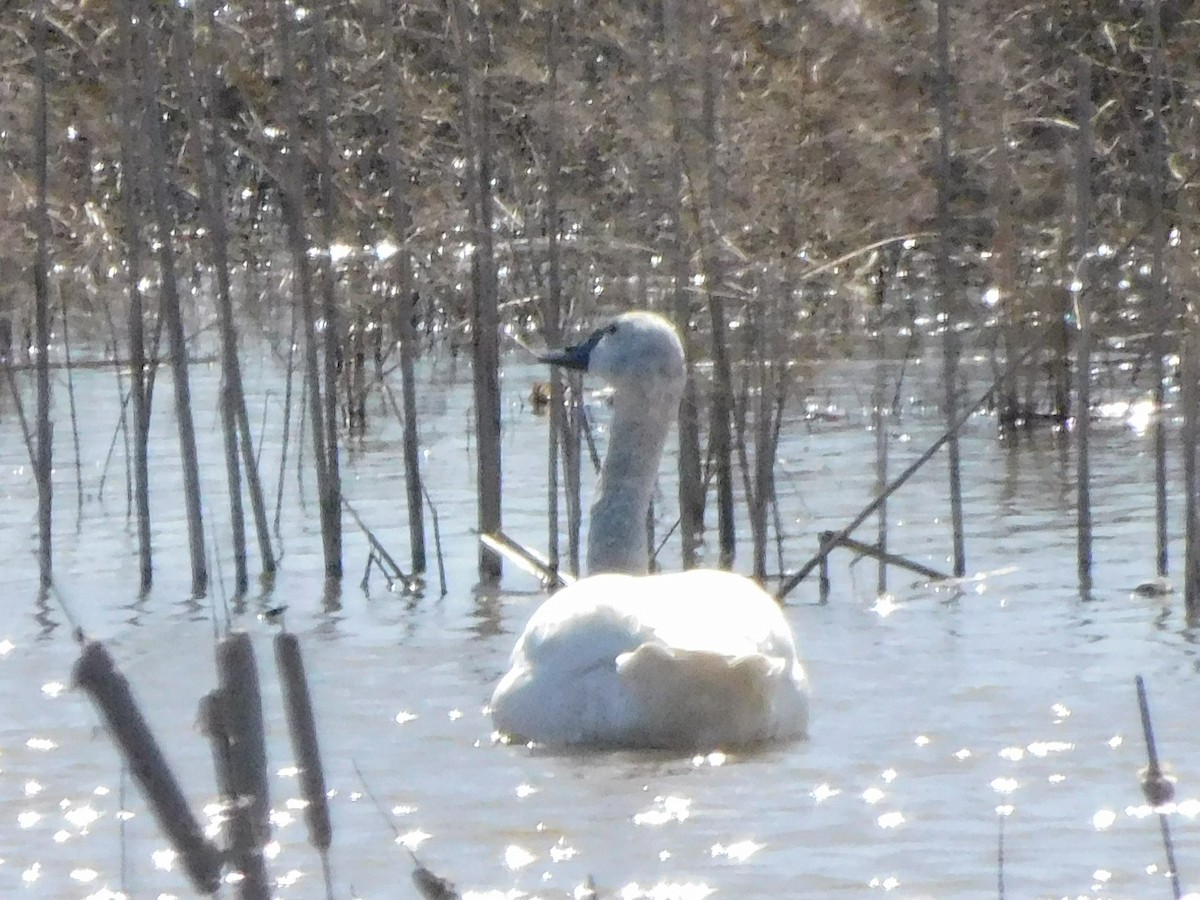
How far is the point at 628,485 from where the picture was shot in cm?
733

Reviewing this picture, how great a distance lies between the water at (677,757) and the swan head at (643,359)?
0.94 meters

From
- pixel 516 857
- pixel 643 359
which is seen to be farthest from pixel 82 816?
pixel 643 359

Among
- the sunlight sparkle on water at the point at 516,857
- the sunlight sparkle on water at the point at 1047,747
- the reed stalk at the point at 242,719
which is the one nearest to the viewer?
the reed stalk at the point at 242,719

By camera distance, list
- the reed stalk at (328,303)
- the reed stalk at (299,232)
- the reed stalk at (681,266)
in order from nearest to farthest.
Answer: the reed stalk at (681,266) < the reed stalk at (299,232) < the reed stalk at (328,303)

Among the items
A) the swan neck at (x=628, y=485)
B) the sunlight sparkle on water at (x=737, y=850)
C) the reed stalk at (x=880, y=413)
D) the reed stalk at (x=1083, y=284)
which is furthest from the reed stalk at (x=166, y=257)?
the sunlight sparkle on water at (x=737, y=850)

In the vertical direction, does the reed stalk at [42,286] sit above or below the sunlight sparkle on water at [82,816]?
above

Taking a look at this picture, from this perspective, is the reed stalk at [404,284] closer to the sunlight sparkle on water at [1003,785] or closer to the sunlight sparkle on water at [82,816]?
the sunlight sparkle on water at [82,816]

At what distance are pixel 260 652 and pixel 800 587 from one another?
6.73ft

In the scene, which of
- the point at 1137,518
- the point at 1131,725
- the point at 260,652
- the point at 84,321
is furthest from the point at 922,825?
the point at 84,321

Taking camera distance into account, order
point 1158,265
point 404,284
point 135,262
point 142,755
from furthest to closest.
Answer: point 404,284 < point 135,262 < point 1158,265 < point 142,755

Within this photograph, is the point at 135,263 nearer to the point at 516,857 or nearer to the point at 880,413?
the point at 880,413

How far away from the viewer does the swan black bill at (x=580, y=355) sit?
24.9 ft

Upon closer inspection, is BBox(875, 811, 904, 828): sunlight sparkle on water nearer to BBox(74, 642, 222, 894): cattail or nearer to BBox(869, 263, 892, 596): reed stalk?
BBox(869, 263, 892, 596): reed stalk

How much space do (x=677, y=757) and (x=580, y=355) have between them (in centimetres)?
220
